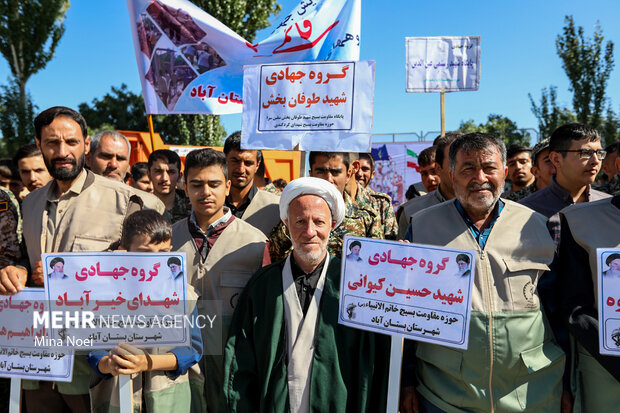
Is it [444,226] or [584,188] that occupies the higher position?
[584,188]

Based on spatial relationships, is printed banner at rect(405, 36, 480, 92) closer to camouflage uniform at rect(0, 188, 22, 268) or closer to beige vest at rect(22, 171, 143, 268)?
beige vest at rect(22, 171, 143, 268)

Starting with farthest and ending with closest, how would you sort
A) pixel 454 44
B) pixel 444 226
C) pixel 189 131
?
pixel 189 131, pixel 454 44, pixel 444 226

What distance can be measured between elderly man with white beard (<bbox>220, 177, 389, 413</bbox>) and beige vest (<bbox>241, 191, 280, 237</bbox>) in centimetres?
106

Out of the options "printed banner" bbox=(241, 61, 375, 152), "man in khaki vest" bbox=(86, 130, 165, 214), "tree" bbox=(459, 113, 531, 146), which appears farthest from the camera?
"tree" bbox=(459, 113, 531, 146)

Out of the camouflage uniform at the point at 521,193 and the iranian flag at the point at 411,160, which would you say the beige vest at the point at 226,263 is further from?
the iranian flag at the point at 411,160

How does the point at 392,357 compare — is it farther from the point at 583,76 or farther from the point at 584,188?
the point at 583,76

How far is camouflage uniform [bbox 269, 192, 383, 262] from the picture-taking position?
2.84m

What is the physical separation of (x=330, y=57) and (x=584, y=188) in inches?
96.3

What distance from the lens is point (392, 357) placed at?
212cm

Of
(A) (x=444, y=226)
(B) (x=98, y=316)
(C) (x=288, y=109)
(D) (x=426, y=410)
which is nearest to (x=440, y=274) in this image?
(A) (x=444, y=226)

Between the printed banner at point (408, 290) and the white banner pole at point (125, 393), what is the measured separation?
1.03 metres

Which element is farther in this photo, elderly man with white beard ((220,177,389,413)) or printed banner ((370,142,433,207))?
printed banner ((370,142,433,207))

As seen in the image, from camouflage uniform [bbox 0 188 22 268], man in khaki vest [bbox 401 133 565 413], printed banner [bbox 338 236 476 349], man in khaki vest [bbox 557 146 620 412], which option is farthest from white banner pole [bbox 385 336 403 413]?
Answer: camouflage uniform [bbox 0 188 22 268]

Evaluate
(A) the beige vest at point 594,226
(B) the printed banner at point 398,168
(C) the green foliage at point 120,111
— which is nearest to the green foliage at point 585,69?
(B) the printed banner at point 398,168
